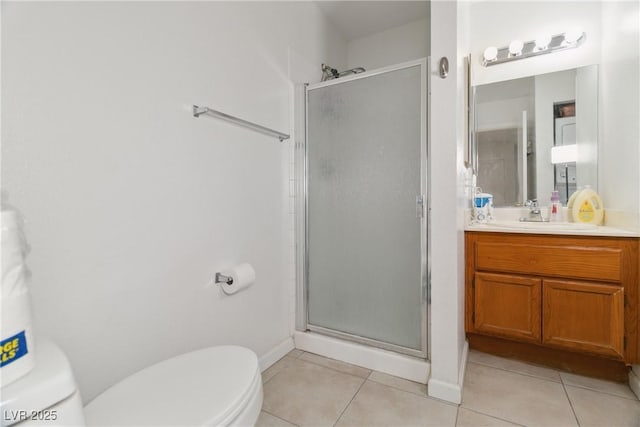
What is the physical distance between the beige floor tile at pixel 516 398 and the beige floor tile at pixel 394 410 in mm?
153

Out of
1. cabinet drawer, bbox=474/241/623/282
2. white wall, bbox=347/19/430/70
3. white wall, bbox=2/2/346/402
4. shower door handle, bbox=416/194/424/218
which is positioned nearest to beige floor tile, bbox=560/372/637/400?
cabinet drawer, bbox=474/241/623/282

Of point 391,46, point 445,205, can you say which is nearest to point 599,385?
point 445,205

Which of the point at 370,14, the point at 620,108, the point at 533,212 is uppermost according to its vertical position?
the point at 370,14

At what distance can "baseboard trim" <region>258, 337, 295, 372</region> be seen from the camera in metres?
1.70

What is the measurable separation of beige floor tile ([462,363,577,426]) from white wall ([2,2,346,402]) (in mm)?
1134

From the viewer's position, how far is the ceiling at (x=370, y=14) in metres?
2.22

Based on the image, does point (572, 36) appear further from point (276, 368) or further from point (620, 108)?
point (276, 368)

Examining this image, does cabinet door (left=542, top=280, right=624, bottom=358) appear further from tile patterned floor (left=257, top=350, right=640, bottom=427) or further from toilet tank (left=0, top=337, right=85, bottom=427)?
toilet tank (left=0, top=337, right=85, bottom=427)

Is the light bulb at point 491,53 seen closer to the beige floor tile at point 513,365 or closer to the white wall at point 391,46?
the white wall at point 391,46

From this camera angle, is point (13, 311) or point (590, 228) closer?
point (13, 311)

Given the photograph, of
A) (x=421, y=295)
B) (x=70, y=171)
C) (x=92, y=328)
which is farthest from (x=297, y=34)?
(x=92, y=328)

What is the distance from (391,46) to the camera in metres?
2.54

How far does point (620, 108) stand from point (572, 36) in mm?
627

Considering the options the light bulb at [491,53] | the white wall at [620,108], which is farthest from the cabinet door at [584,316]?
the light bulb at [491,53]
